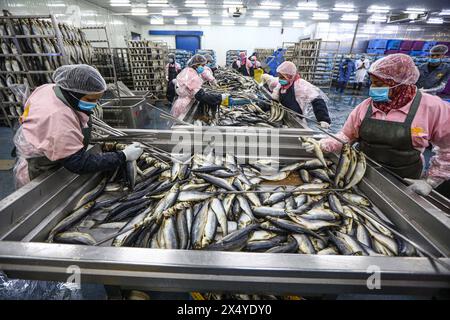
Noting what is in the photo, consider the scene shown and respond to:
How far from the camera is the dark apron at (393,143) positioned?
2.13m

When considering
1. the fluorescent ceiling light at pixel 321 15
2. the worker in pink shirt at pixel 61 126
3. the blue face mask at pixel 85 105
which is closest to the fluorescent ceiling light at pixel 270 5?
the fluorescent ceiling light at pixel 321 15

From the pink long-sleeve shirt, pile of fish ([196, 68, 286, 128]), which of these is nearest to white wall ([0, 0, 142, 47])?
pile of fish ([196, 68, 286, 128])

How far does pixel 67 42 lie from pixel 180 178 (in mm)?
8336

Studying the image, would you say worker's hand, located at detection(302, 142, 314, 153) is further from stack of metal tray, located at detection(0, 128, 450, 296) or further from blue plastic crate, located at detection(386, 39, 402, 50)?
blue plastic crate, located at detection(386, 39, 402, 50)

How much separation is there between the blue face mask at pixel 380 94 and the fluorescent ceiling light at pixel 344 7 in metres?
16.8

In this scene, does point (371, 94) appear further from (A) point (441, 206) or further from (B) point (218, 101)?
(B) point (218, 101)

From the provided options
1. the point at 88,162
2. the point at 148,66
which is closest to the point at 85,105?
the point at 88,162

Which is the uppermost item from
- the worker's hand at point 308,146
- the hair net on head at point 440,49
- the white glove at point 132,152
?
the hair net on head at point 440,49

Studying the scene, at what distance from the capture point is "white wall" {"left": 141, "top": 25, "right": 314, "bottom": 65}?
3008cm

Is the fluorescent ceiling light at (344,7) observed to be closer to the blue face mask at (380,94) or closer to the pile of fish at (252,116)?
the pile of fish at (252,116)

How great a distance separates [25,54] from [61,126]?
18.8 ft

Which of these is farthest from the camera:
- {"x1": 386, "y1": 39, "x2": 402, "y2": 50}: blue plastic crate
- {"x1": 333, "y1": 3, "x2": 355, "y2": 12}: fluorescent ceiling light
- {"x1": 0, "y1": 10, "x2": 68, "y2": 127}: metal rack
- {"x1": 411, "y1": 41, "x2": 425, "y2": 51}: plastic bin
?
{"x1": 386, "y1": 39, "x2": 402, "y2": 50}: blue plastic crate

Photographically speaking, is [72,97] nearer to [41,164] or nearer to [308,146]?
[41,164]
